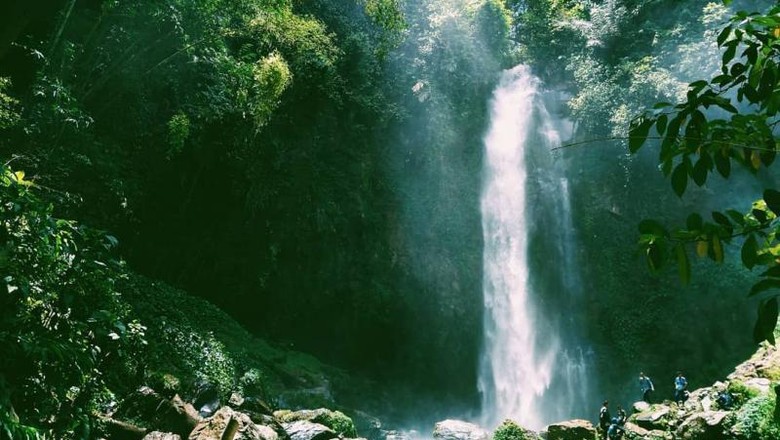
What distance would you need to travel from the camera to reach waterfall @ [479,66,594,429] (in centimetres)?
1566

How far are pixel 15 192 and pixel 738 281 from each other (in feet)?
57.6

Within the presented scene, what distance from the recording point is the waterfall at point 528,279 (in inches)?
616

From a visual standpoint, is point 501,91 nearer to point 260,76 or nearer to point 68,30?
point 260,76

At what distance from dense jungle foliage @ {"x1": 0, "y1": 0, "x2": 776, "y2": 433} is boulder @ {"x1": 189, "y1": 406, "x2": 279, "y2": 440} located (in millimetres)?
2115

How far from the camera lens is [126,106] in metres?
11.2

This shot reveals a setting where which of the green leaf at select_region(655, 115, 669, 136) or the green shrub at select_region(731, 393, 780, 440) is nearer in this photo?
the green leaf at select_region(655, 115, 669, 136)

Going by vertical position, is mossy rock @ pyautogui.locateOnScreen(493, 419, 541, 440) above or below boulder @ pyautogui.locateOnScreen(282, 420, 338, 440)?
above

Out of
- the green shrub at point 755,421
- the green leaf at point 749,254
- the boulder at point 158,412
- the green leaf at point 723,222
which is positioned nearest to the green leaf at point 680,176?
the green leaf at point 723,222

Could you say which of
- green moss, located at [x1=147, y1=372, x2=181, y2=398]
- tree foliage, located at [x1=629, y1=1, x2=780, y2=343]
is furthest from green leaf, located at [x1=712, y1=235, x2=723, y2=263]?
green moss, located at [x1=147, y1=372, x2=181, y2=398]

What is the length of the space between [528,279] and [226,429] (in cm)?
1274

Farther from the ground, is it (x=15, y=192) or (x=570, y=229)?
(x=570, y=229)

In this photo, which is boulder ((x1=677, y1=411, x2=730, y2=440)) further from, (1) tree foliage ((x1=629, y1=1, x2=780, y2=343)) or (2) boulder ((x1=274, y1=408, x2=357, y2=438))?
(1) tree foliage ((x1=629, y1=1, x2=780, y2=343))

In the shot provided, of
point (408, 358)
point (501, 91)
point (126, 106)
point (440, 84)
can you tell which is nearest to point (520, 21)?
point (501, 91)

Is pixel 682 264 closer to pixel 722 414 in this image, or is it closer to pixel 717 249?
pixel 717 249
